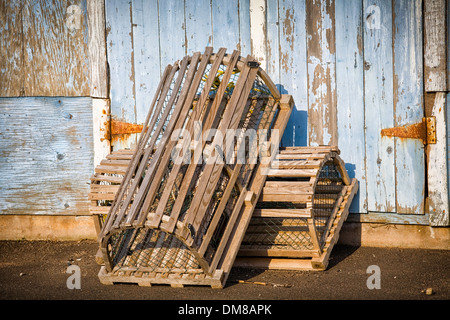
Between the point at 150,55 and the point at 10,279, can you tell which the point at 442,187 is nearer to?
the point at 150,55

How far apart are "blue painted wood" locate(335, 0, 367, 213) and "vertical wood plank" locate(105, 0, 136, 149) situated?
217 centimetres

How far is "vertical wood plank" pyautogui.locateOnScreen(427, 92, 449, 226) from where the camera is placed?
5395 millimetres

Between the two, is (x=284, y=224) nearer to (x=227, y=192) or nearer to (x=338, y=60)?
(x=227, y=192)

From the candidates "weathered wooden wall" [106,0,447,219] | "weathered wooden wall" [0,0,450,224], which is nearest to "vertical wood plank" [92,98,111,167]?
"weathered wooden wall" [0,0,450,224]

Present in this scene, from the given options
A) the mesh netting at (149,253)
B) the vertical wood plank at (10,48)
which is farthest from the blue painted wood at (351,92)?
the vertical wood plank at (10,48)

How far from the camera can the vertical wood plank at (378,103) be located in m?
5.50

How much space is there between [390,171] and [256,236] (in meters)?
1.49

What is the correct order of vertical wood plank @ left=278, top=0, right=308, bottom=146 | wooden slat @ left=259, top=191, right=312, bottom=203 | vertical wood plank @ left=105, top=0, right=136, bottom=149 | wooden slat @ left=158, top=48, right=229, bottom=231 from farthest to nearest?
vertical wood plank @ left=105, top=0, right=136, bottom=149, vertical wood plank @ left=278, top=0, right=308, bottom=146, wooden slat @ left=259, top=191, right=312, bottom=203, wooden slat @ left=158, top=48, right=229, bottom=231

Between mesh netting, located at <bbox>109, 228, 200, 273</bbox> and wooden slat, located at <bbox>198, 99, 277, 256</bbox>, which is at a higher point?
wooden slat, located at <bbox>198, 99, 277, 256</bbox>

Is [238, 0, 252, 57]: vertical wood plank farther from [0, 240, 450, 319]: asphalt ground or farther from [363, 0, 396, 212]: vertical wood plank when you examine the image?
[0, 240, 450, 319]: asphalt ground

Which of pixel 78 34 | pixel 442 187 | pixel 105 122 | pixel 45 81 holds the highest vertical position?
pixel 78 34

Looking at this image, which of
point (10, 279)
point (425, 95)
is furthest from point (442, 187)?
point (10, 279)

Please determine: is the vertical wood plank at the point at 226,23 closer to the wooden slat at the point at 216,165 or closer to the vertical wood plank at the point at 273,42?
the vertical wood plank at the point at 273,42
